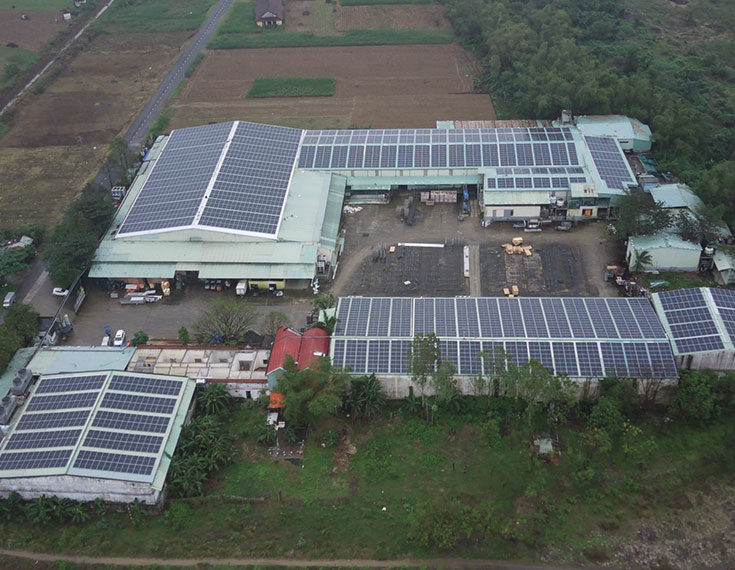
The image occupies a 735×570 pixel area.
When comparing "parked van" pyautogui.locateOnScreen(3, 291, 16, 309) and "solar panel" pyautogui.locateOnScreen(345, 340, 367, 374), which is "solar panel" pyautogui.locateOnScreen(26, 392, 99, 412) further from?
"solar panel" pyautogui.locateOnScreen(345, 340, 367, 374)

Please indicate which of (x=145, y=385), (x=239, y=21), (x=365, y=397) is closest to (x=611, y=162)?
(x=365, y=397)

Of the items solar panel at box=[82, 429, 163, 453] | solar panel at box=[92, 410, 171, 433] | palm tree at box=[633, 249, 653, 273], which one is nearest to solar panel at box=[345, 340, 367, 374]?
solar panel at box=[92, 410, 171, 433]

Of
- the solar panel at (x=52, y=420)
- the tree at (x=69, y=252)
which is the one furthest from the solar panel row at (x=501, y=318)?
the tree at (x=69, y=252)

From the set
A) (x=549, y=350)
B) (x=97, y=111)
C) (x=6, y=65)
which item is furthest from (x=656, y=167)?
(x=6, y=65)

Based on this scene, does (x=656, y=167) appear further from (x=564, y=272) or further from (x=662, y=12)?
(x=662, y=12)

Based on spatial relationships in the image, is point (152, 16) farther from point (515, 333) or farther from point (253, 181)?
point (515, 333)
